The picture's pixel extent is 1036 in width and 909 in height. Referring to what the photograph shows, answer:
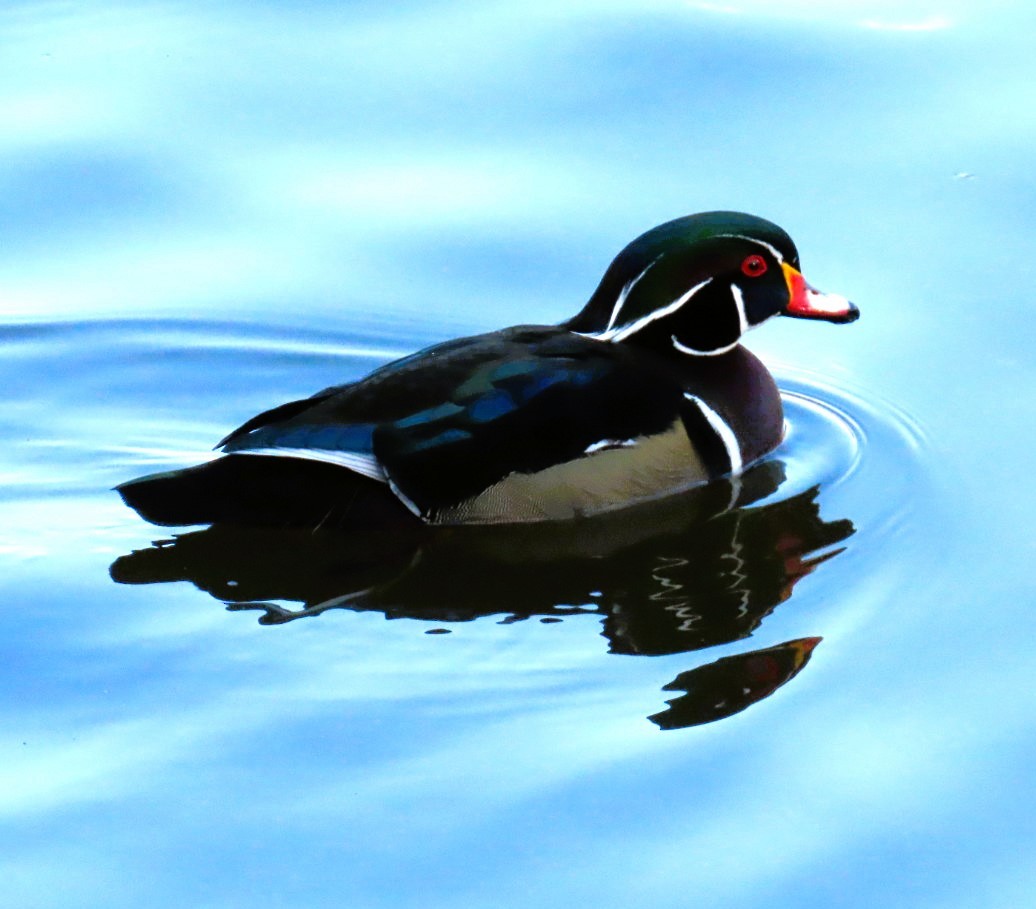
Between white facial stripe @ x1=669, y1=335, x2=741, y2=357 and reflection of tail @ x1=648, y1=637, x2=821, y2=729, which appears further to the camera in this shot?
white facial stripe @ x1=669, y1=335, x2=741, y2=357

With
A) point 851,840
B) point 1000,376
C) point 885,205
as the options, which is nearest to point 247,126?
point 885,205

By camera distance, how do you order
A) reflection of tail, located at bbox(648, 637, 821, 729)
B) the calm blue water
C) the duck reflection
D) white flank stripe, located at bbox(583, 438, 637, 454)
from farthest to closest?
white flank stripe, located at bbox(583, 438, 637, 454) < the duck reflection < reflection of tail, located at bbox(648, 637, 821, 729) < the calm blue water

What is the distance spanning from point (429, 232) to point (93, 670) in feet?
10.8

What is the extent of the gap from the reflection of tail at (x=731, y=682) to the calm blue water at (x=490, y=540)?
0.8 inches

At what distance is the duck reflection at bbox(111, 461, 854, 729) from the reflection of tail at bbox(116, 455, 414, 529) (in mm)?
62

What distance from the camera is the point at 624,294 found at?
759cm

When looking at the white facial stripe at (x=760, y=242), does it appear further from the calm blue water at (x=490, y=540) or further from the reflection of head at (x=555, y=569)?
the reflection of head at (x=555, y=569)

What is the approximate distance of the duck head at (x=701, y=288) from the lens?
7586mm

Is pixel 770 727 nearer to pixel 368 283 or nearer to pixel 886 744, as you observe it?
pixel 886 744

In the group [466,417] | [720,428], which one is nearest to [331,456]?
[466,417]

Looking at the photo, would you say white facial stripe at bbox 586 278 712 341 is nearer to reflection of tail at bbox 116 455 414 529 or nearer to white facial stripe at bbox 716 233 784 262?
white facial stripe at bbox 716 233 784 262

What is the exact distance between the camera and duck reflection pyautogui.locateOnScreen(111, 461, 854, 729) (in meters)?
6.53

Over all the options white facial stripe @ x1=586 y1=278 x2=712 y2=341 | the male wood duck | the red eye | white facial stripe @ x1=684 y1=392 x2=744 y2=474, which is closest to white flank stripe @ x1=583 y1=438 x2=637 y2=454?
the male wood duck

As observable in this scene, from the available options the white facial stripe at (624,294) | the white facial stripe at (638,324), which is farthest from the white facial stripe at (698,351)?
the white facial stripe at (624,294)
